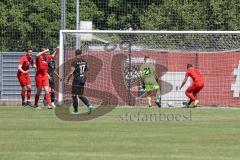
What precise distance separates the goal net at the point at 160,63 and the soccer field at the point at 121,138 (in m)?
8.03

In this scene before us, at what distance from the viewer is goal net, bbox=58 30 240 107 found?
31.0 meters

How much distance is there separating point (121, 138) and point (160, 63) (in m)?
16.8

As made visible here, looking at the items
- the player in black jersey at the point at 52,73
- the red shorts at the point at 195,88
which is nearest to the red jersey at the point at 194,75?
the red shorts at the point at 195,88

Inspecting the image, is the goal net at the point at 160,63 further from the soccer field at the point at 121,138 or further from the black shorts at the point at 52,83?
the soccer field at the point at 121,138

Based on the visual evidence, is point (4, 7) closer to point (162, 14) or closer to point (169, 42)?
point (162, 14)

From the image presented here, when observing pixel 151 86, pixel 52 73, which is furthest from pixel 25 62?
pixel 151 86

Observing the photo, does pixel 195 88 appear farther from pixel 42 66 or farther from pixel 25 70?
pixel 25 70

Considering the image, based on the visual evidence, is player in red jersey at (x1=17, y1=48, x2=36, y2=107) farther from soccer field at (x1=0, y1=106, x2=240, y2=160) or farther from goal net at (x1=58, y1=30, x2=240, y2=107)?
soccer field at (x1=0, y1=106, x2=240, y2=160)

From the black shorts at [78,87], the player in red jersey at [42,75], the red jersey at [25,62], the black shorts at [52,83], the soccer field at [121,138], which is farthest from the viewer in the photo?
the black shorts at [52,83]

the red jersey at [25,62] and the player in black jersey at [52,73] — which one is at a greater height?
the red jersey at [25,62]

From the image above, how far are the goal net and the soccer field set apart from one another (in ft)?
26.4

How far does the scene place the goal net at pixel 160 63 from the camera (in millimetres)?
31047

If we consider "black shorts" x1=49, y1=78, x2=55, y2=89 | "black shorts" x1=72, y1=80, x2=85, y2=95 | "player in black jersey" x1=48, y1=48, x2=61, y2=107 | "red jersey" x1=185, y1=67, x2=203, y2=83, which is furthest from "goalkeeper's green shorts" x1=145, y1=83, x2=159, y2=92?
"black shorts" x1=72, y1=80, x2=85, y2=95

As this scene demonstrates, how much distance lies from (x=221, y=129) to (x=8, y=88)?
18.1 meters
